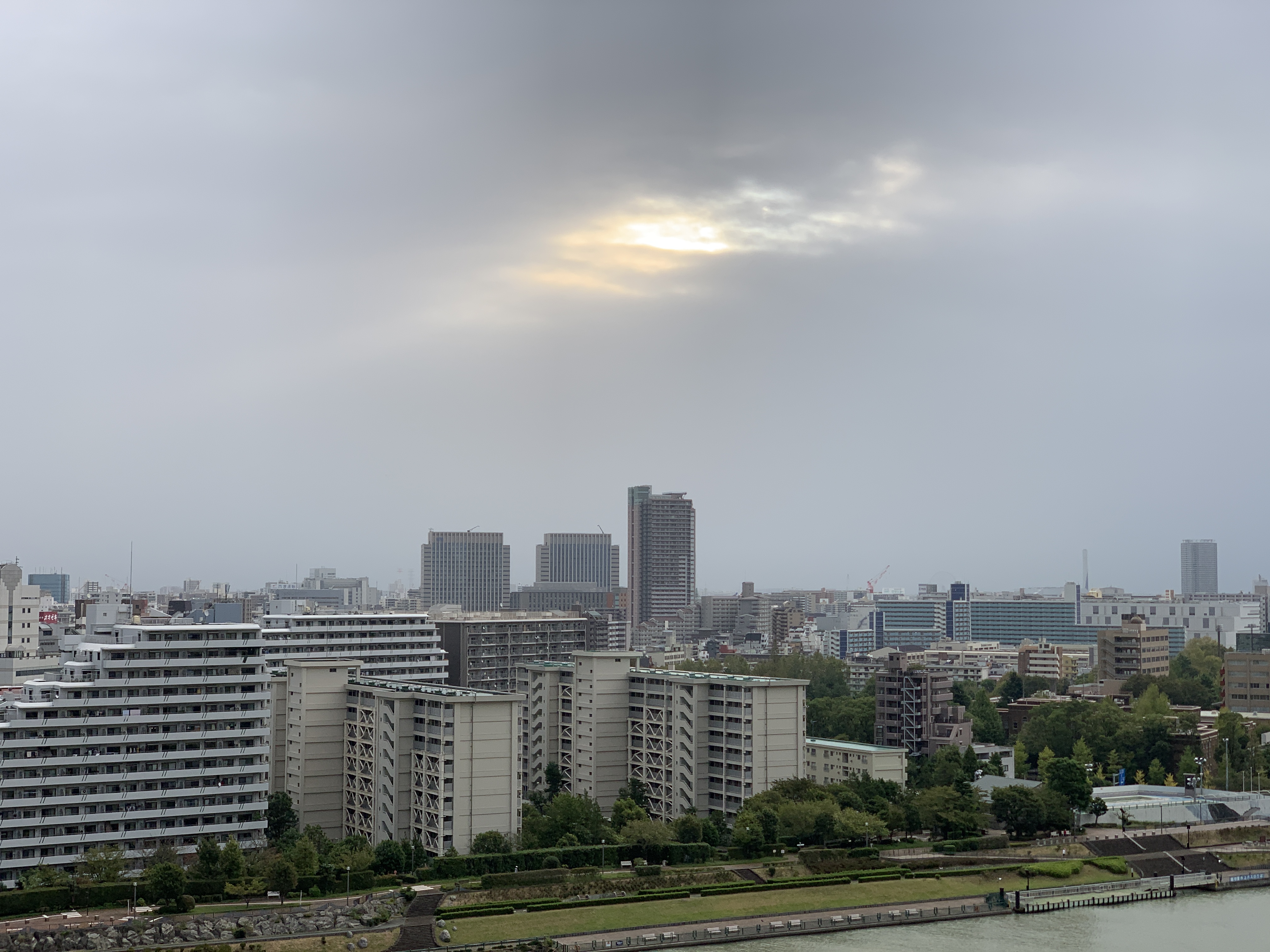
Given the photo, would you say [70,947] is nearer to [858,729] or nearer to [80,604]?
[858,729]

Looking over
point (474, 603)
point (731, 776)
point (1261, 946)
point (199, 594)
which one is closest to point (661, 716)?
point (731, 776)

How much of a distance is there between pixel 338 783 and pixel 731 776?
12.4 meters

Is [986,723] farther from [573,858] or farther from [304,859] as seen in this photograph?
[304,859]

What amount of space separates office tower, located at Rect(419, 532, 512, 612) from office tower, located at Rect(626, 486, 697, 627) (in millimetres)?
17792

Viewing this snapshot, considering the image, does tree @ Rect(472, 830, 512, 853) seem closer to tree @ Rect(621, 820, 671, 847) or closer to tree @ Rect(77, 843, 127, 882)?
tree @ Rect(621, 820, 671, 847)

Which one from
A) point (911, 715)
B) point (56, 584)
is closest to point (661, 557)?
point (56, 584)

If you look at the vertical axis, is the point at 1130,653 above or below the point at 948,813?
above

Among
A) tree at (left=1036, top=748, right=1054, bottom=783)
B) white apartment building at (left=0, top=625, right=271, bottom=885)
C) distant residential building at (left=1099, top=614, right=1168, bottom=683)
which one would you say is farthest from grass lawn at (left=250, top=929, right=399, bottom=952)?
distant residential building at (left=1099, top=614, right=1168, bottom=683)

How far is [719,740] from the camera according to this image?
45.0 m

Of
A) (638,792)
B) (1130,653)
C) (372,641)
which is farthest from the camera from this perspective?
(1130,653)

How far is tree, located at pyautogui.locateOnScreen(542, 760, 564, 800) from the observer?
47.9 meters

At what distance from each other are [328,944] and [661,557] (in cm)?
15251

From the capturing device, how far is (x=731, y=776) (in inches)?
1751

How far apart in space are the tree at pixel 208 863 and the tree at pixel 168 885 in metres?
1.38
